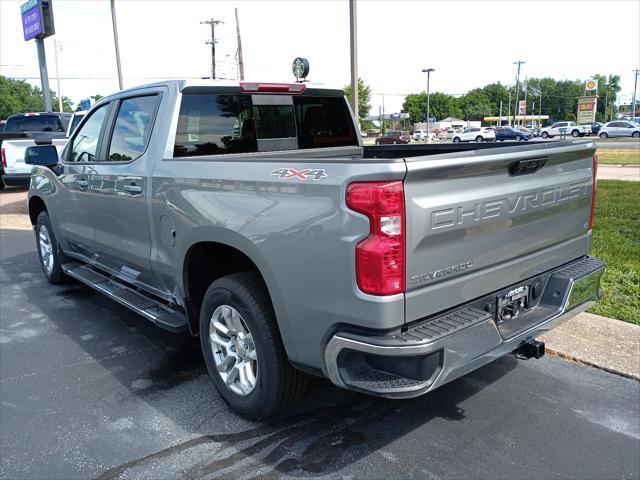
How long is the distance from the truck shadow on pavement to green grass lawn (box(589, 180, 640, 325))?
1.62 metres

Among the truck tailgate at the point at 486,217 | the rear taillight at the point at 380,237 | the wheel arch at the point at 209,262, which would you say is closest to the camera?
the rear taillight at the point at 380,237


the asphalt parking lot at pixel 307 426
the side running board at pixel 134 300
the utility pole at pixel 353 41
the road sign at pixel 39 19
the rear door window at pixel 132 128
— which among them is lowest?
the asphalt parking lot at pixel 307 426

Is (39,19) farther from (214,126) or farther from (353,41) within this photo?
(214,126)

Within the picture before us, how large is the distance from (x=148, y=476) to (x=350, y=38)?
1070 centimetres

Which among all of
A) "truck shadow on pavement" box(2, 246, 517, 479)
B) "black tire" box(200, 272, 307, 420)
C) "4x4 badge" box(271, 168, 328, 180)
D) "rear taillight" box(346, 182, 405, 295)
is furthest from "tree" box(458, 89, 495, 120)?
"rear taillight" box(346, 182, 405, 295)

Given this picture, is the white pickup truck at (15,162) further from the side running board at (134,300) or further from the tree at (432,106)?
the tree at (432,106)

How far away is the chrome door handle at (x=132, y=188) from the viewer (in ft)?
13.3

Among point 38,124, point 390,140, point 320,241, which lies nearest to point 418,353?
point 320,241

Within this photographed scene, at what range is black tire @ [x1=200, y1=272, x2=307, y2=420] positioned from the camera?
3.08m

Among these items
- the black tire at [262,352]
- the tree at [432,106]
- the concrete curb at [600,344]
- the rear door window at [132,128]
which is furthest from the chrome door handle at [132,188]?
the tree at [432,106]

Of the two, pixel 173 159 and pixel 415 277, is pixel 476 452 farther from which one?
pixel 173 159

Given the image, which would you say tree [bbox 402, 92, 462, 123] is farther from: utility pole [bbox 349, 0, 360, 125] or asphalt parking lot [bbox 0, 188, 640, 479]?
asphalt parking lot [bbox 0, 188, 640, 479]

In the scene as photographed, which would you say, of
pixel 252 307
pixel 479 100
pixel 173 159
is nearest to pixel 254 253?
pixel 252 307

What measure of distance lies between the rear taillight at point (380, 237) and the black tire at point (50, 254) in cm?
468
